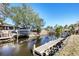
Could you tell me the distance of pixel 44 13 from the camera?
317cm

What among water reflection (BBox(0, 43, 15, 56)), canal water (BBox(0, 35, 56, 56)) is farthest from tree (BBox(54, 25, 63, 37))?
water reflection (BBox(0, 43, 15, 56))

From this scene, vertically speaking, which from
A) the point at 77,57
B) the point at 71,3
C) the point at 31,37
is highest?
the point at 71,3

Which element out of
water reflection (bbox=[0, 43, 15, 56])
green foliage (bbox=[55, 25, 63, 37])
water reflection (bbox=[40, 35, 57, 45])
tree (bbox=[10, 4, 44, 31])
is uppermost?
tree (bbox=[10, 4, 44, 31])

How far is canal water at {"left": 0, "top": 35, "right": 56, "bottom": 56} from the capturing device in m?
3.15

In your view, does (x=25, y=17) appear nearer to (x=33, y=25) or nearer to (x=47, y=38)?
(x=33, y=25)

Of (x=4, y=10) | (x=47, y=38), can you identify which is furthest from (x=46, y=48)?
(x=4, y=10)

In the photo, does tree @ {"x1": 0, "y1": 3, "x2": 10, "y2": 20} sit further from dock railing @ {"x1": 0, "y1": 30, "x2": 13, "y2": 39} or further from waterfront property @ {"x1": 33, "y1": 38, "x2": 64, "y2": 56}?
waterfront property @ {"x1": 33, "y1": 38, "x2": 64, "y2": 56}

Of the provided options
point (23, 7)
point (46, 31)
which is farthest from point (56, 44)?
point (23, 7)

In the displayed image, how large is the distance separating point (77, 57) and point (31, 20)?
0.85 meters

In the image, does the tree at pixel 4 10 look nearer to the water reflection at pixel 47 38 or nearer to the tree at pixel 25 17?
the tree at pixel 25 17

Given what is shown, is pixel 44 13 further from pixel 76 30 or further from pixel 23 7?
pixel 76 30

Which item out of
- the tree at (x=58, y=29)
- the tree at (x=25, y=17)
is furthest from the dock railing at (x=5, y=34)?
the tree at (x=58, y=29)

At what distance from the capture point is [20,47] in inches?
128

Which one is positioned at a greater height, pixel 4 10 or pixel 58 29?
pixel 4 10
